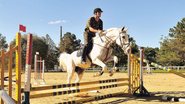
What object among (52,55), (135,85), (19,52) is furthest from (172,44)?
(19,52)

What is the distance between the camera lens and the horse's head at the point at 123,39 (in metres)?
8.77

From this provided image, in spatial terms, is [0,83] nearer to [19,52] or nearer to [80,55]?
[19,52]

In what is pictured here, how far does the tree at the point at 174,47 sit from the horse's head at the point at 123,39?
53950 mm

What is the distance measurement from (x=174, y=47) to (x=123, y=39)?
56.8 metres

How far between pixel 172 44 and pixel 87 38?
5750 cm

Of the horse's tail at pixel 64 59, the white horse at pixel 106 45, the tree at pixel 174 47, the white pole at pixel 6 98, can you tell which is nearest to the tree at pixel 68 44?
the tree at pixel 174 47

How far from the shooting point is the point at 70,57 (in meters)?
10.5

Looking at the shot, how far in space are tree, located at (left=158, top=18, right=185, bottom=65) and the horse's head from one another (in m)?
54.0

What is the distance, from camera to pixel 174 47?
6338 cm

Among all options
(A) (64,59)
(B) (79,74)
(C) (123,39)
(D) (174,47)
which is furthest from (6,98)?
(D) (174,47)

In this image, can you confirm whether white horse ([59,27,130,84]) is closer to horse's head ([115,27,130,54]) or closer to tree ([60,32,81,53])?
horse's head ([115,27,130,54])

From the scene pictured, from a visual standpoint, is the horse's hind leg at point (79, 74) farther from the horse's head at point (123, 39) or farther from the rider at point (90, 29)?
the horse's head at point (123, 39)

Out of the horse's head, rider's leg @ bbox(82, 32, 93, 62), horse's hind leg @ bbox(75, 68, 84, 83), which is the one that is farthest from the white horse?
horse's hind leg @ bbox(75, 68, 84, 83)

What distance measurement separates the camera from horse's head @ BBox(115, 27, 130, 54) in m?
8.77
